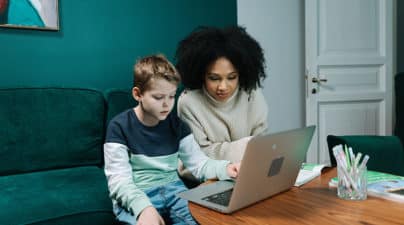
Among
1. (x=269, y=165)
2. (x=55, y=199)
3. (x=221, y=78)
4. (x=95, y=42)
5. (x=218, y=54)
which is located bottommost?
(x=55, y=199)

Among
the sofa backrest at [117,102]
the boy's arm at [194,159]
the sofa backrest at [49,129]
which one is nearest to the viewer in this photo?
the boy's arm at [194,159]

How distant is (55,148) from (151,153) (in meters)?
0.71

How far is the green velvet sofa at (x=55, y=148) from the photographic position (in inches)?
57.4

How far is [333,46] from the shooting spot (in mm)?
2992

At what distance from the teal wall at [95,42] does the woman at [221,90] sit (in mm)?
648

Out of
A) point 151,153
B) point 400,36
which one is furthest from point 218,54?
point 400,36

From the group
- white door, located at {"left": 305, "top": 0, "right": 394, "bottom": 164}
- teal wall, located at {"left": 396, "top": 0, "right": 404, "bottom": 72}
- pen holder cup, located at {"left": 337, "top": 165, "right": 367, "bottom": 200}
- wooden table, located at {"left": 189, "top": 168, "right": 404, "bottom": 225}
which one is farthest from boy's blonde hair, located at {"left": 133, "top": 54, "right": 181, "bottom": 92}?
teal wall, located at {"left": 396, "top": 0, "right": 404, "bottom": 72}

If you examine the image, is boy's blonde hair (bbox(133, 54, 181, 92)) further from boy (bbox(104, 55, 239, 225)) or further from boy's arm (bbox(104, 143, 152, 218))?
boy's arm (bbox(104, 143, 152, 218))

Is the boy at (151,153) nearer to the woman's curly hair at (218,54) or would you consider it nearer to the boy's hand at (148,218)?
the boy's hand at (148,218)

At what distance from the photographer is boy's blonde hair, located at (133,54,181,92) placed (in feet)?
4.22

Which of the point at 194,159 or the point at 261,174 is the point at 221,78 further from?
the point at 261,174

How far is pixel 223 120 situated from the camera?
65.7 inches

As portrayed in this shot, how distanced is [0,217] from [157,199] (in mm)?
528

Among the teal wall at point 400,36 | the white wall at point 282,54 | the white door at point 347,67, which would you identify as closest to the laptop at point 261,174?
the white door at point 347,67
